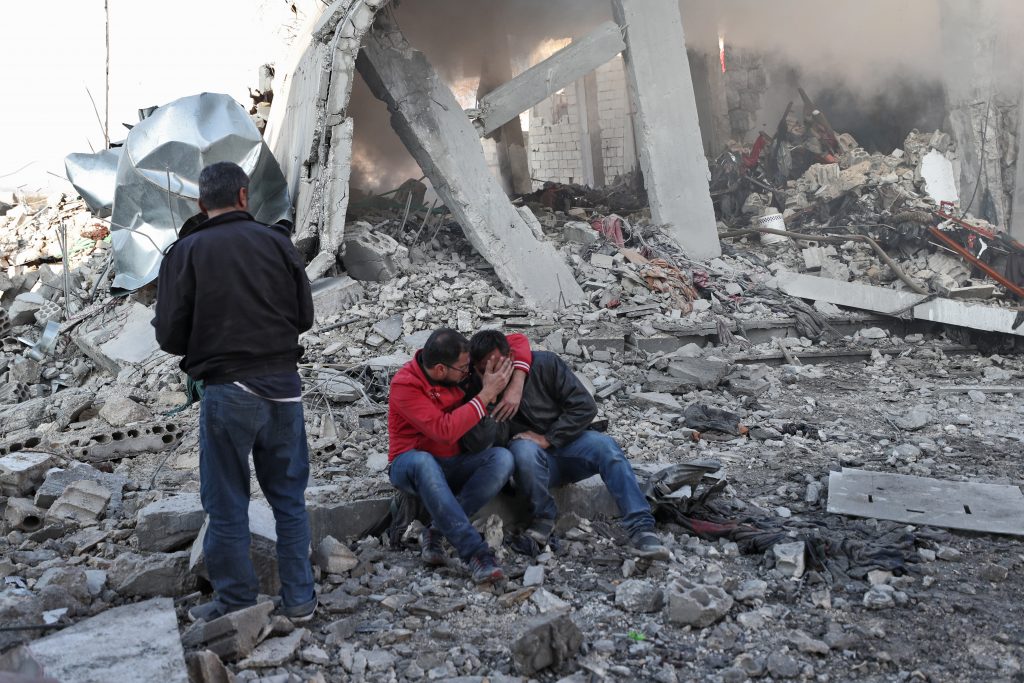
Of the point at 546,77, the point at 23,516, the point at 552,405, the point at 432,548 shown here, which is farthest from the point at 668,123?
the point at 23,516

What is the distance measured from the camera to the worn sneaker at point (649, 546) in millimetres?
4133

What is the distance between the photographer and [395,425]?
4344 mm

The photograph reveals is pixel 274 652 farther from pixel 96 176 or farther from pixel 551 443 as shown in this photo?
pixel 96 176

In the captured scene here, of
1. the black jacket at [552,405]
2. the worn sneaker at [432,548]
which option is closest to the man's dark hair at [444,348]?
the black jacket at [552,405]

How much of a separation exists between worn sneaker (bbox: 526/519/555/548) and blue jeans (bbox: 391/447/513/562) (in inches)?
11.6

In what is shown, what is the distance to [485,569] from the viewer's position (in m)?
3.97

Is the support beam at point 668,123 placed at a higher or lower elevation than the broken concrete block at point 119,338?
higher

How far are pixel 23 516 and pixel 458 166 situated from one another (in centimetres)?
621

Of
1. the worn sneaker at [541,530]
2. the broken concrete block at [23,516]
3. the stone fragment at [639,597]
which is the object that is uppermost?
the broken concrete block at [23,516]

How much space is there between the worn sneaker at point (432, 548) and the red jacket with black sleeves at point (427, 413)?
1.20ft

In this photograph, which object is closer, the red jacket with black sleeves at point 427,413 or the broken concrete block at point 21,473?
the red jacket with black sleeves at point 427,413

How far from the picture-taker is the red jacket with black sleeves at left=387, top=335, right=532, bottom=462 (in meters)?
4.11

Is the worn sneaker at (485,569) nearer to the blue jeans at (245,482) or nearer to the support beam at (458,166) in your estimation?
the blue jeans at (245,482)

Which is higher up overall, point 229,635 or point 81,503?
point 81,503
